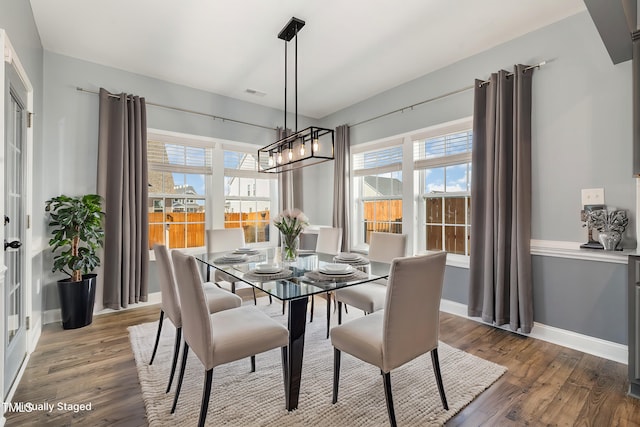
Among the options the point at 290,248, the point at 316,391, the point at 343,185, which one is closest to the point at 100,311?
the point at 290,248

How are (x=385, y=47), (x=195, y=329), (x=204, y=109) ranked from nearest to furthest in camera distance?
(x=195, y=329)
(x=385, y=47)
(x=204, y=109)

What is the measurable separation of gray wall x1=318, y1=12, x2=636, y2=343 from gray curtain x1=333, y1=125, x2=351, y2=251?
2136 mm

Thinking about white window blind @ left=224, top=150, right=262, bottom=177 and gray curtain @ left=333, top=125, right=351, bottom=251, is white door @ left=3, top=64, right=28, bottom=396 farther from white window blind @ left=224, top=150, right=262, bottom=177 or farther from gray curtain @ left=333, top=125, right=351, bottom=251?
gray curtain @ left=333, top=125, right=351, bottom=251

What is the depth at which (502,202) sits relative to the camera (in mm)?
2879

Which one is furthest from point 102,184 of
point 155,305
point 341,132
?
point 341,132

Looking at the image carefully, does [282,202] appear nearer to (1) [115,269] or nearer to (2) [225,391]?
(1) [115,269]

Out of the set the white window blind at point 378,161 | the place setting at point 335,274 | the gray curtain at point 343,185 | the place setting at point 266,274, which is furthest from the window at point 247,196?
the place setting at point 335,274

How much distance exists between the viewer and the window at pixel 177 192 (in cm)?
393

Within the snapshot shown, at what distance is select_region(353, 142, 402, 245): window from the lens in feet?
13.7

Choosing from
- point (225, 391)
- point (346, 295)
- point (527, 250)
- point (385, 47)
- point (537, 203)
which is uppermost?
point (385, 47)

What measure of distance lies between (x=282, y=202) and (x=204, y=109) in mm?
1719

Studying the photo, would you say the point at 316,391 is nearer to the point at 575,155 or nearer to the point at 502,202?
the point at 502,202

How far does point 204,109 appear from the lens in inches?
165

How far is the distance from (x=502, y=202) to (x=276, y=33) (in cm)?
265
